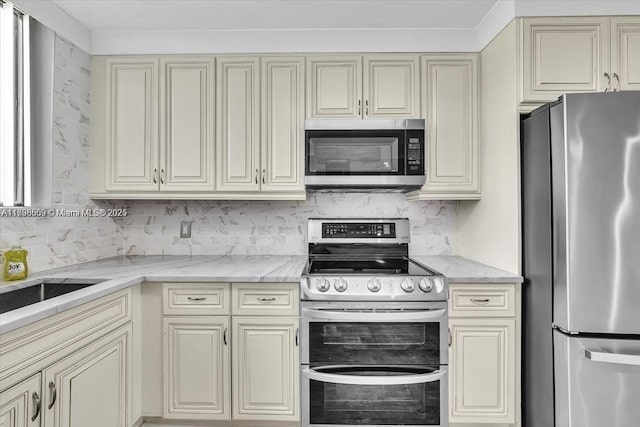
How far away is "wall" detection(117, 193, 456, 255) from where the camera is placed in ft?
9.12

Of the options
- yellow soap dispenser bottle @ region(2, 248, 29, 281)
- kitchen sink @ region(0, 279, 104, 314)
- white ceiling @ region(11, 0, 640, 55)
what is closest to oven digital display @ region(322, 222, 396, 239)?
white ceiling @ region(11, 0, 640, 55)

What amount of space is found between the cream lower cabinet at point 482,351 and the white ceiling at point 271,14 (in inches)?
60.2

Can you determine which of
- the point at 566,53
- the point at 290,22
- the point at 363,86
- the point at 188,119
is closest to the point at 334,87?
the point at 363,86

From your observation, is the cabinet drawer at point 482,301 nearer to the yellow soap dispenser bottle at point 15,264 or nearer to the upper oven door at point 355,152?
the upper oven door at point 355,152

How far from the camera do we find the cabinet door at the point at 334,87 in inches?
96.7

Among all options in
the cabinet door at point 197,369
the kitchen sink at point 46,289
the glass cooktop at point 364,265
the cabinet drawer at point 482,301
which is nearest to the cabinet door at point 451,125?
the glass cooktop at point 364,265

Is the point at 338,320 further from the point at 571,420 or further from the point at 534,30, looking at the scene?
the point at 534,30

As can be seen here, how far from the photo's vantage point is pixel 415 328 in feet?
6.59

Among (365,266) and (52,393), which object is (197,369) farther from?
(365,266)

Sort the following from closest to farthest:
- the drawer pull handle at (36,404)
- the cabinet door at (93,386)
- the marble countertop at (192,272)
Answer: the drawer pull handle at (36,404) < the cabinet door at (93,386) < the marble countertop at (192,272)

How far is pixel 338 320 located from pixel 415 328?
40 centimetres

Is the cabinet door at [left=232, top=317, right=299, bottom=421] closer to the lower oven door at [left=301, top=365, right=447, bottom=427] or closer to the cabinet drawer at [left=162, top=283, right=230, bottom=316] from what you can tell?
the lower oven door at [left=301, top=365, right=447, bottom=427]

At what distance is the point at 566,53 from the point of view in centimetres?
203

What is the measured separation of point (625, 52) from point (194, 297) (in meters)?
2.55
